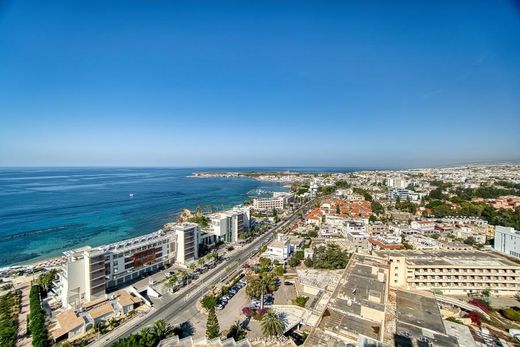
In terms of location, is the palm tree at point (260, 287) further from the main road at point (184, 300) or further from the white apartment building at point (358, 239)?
the white apartment building at point (358, 239)

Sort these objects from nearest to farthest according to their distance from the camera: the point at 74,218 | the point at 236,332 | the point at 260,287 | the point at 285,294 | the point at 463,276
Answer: the point at 236,332 → the point at 260,287 → the point at 285,294 → the point at 463,276 → the point at 74,218

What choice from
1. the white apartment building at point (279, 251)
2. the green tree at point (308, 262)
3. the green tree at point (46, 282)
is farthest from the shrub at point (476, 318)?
the green tree at point (46, 282)

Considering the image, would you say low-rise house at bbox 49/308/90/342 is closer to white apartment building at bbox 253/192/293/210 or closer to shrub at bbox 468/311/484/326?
shrub at bbox 468/311/484/326

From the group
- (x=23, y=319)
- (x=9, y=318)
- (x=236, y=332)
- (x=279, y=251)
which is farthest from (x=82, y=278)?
(x=279, y=251)

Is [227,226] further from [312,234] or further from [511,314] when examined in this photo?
[511,314]

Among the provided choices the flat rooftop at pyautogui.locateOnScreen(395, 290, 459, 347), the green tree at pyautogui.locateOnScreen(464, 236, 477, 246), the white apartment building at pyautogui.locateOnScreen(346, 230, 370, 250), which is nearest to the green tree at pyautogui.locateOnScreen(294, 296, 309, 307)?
the flat rooftop at pyautogui.locateOnScreen(395, 290, 459, 347)
